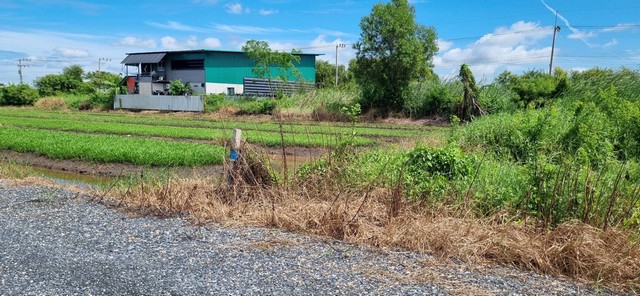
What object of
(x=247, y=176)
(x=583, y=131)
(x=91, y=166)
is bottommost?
(x=91, y=166)

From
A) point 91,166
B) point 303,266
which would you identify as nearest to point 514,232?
point 303,266

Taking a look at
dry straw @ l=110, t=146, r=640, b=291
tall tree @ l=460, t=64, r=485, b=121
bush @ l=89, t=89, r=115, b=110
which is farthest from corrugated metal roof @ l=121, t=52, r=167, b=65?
dry straw @ l=110, t=146, r=640, b=291

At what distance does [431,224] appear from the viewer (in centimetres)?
554

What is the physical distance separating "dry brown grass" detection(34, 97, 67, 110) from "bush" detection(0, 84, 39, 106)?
2628 millimetres

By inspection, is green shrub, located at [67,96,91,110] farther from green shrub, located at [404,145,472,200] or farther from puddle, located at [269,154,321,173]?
green shrub, located at [404,145,472,200]

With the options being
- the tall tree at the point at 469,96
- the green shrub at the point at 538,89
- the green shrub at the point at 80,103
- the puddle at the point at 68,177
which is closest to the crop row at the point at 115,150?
the puddle at the point at 68,177

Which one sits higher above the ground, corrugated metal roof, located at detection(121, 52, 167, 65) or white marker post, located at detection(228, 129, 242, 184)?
corrugated metal roof, located at detection(121, 52, 167, 65)

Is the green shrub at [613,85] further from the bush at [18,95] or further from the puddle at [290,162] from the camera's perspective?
the bush at [18,95]

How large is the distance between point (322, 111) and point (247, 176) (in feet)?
83.9

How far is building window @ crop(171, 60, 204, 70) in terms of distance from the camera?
5081cm

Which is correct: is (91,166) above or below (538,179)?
below

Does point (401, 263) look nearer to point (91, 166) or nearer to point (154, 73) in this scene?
point (91, 166)

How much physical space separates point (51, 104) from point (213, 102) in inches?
838

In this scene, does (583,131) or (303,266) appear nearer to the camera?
(303,266)
